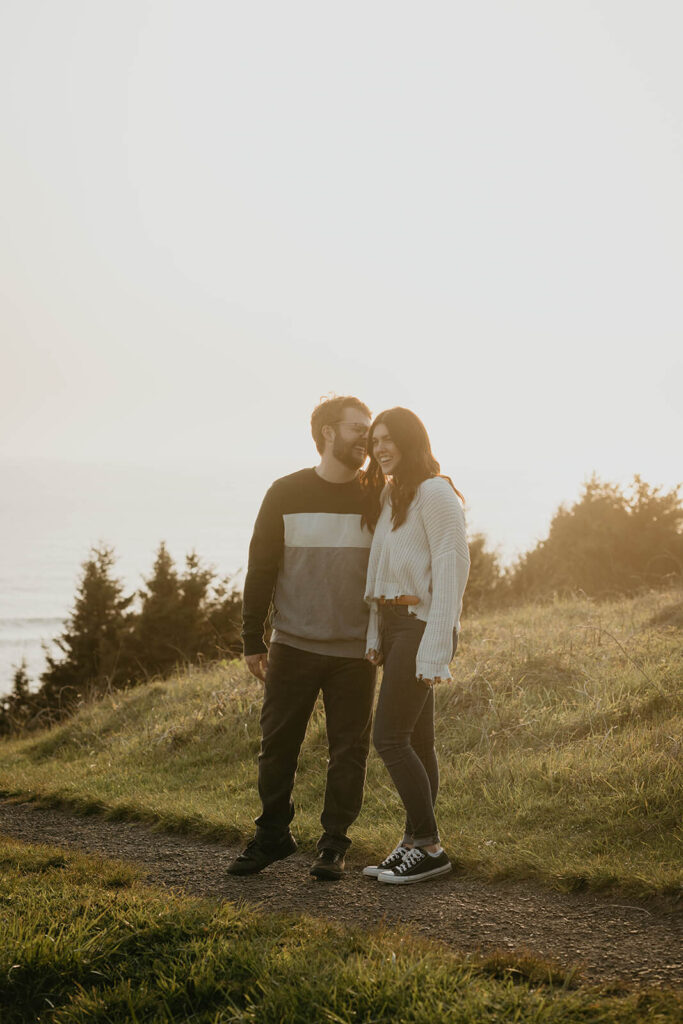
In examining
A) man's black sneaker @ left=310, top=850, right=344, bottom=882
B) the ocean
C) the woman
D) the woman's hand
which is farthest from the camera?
the ocean

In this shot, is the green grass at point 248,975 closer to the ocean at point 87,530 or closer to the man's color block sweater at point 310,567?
the man's color block sweater at point 310,567

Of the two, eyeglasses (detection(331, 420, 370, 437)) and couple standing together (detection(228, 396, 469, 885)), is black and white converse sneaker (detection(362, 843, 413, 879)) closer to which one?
couple standing together (detection(228, 396, 469, 885))

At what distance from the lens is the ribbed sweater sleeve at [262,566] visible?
467cm

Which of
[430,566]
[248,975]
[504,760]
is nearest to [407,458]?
[430,566]

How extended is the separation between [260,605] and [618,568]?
37.0 feet

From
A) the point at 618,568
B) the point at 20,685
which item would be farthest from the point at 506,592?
the point at 20,685

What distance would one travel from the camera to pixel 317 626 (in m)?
4.55

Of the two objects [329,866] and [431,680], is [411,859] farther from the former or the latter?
[431,680]

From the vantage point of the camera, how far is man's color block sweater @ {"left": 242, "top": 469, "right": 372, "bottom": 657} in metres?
4.57

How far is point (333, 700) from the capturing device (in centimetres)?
463

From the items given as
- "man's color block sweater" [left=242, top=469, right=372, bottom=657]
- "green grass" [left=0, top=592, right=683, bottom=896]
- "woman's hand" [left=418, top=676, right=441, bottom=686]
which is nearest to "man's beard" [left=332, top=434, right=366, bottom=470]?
"man's color block sweater" [left=242, top=469, right=372, bottom=657]

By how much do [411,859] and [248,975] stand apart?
143cm

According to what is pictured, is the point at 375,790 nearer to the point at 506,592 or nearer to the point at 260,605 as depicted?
the point at 260,605

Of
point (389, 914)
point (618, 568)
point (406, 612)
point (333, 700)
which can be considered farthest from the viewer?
point (618, 568)
